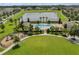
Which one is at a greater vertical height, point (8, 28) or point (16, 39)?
point (8, 28)

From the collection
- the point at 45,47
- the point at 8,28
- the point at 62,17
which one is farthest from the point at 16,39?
the point at 62,17

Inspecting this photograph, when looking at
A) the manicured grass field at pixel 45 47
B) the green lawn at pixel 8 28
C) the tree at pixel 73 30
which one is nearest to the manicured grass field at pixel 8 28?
the green lawn at pixel 8 28

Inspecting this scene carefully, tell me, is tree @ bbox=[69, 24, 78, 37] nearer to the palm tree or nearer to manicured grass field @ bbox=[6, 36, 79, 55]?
manicured grass field @ bbox=[6, 36, 79, 55]

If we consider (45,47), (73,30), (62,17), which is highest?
(62,17)

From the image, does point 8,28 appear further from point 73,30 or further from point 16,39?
point 73,30

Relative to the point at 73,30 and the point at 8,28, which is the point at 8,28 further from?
the point at 73,30

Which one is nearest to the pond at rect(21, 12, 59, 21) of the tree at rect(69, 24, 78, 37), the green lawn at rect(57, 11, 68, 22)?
the green lawn at rect(57, 11, 68, 22)
